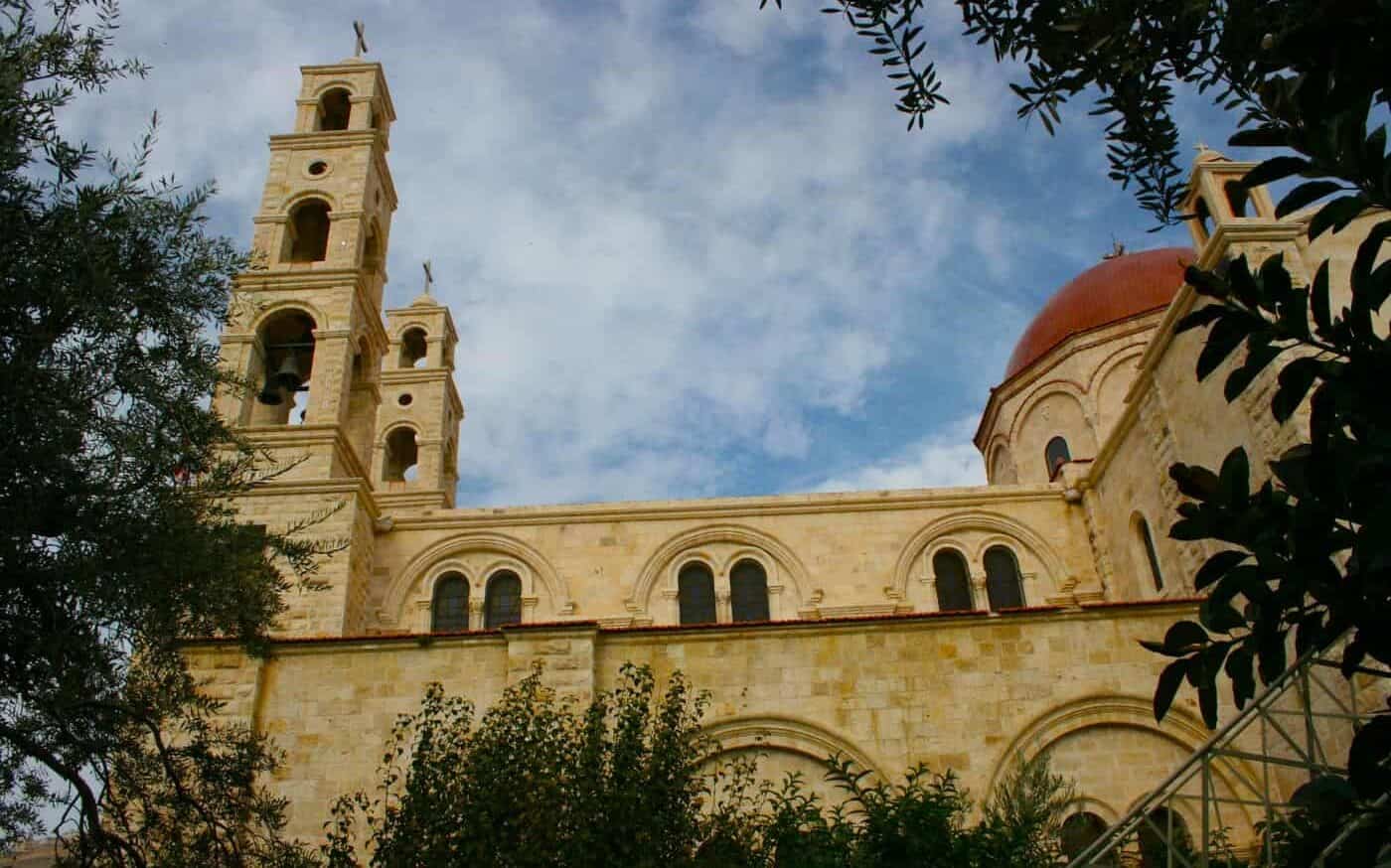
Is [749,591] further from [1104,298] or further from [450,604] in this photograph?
[1104,298]

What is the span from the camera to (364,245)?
840 inches

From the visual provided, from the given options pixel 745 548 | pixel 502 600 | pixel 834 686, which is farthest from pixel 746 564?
pixel 834 686

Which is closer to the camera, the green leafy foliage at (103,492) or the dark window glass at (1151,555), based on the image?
the green leafy foliage at (103,492)

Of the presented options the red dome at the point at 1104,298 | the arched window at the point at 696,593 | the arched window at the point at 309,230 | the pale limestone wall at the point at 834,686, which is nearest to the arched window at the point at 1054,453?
the red dome at the point at 1104,298

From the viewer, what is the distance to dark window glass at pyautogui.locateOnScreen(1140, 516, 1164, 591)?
52.9ft

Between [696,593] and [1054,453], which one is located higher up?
[1054,453]

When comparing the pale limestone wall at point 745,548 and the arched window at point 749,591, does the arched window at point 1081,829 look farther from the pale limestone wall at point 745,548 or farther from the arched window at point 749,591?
the arched window at point 749,591

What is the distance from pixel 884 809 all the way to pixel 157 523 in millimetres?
5365

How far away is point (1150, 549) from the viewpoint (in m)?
16.4

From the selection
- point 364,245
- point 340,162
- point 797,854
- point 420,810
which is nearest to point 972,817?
point 797,854

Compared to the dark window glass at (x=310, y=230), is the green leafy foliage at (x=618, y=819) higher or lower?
lower

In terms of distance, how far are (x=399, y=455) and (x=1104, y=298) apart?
18562 mm

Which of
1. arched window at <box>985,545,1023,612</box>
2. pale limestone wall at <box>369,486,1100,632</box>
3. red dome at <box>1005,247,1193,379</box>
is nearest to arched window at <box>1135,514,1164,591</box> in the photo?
pale limestone wall at <box>369,486,1100,632</box>

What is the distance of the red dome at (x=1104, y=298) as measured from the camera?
23.8 metres
